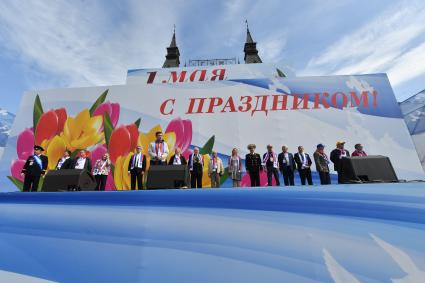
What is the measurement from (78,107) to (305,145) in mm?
8654

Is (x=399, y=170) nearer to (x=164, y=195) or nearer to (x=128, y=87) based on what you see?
(x=164, y=195)

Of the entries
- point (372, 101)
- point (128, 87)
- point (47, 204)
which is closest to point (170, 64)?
point (128, 87)

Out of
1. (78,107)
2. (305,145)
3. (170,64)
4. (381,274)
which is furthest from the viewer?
(170,64)

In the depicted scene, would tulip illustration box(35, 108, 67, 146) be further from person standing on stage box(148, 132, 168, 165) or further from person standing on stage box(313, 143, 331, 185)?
person standing on stage box(313, 143, 331, 185)

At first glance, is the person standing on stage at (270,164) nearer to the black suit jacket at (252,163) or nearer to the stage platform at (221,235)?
the black suit jacket at (252,163)

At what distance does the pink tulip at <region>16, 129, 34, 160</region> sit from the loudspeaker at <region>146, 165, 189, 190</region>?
8.30 meters

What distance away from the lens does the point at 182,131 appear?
922cm

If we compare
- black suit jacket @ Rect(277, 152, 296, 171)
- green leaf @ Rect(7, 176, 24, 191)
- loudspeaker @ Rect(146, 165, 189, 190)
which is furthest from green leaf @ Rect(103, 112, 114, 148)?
loudspeaker @ Rect(146, 165, 189, 190)

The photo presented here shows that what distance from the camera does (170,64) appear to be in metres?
44.2

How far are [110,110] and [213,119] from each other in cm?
397

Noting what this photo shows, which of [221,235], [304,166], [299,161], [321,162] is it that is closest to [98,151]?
[299,161]

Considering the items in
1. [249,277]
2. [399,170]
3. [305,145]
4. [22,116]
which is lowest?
[249,277]

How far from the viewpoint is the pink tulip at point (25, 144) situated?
929 cm

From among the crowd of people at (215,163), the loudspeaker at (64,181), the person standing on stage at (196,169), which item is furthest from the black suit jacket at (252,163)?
the loudspeaker at (64,181)
